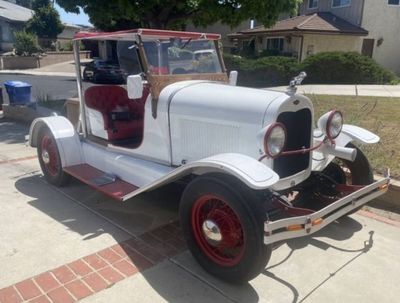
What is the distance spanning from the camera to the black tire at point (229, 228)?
2729 mm

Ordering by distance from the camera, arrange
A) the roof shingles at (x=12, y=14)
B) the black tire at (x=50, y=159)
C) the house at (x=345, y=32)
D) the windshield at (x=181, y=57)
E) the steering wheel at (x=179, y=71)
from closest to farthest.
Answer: the windshield at (x=181, y=57) < the steering wheel at (x=179, y=71) < the black tire at (x=50, y=159) < the house at (x=345, y=32) < the roof shingles at (x=12, y=14)

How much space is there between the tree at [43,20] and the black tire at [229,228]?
37.1 metres

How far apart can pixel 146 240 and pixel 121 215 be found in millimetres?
636

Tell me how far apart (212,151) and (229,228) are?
31.2 inches

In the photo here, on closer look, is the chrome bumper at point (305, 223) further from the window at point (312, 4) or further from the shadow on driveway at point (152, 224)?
the window at point (312, 4)

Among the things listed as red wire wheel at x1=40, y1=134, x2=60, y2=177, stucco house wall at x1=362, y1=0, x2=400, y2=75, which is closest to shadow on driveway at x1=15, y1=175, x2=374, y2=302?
red wire wheel at x1=40, y1=134, x2=60, y2=177

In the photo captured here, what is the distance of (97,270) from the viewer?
318 cm

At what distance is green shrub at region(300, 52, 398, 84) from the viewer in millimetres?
17375

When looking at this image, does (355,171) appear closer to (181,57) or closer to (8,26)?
(181,57)

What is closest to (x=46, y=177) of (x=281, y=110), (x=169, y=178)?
(x=169, y=178)

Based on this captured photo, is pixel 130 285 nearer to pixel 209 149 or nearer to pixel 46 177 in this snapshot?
pixel 209 149

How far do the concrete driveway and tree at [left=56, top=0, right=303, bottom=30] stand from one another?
5.70 metres

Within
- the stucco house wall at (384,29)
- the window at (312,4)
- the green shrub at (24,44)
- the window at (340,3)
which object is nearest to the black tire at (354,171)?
the stucco house wall at (384,29)

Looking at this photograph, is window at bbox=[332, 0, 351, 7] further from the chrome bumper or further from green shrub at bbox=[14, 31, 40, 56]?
the chrome bumper
